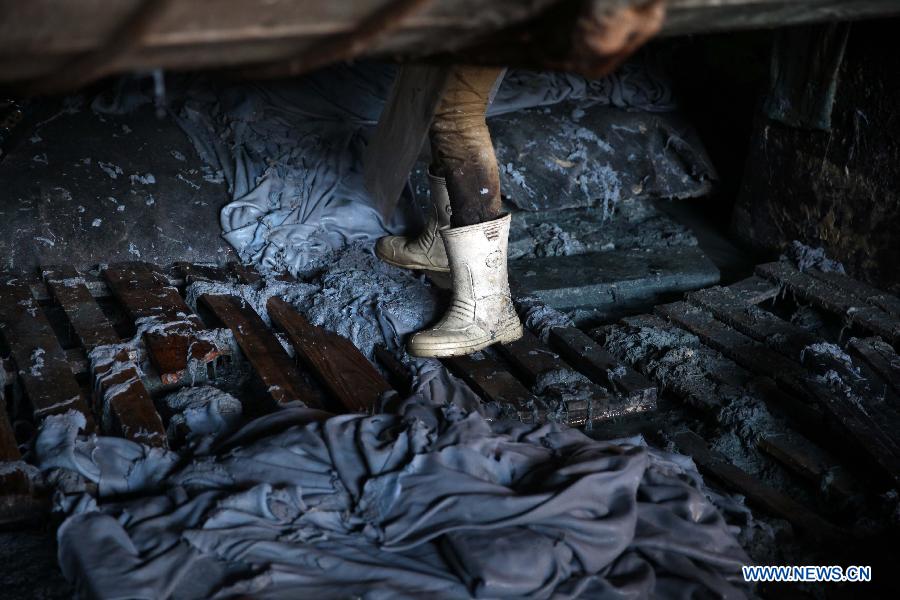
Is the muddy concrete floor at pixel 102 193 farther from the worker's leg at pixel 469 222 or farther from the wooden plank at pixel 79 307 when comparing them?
the worker's leg at pixel 469 222

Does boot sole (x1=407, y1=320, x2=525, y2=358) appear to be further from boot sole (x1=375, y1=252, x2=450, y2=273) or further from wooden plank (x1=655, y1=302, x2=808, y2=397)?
wooden plank (x1=655, y1=302, x2=808, y2=397)

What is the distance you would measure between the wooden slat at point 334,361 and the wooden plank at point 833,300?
184 cm

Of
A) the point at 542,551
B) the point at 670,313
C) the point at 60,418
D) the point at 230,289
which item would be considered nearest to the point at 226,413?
the point at 60,418

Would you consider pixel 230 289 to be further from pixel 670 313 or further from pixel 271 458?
pixel 670 313

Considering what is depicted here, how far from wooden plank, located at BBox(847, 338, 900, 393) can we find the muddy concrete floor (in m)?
2.59

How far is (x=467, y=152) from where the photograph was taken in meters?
2.87

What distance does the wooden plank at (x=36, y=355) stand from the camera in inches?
97.5

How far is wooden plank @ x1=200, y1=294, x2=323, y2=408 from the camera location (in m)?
2.67

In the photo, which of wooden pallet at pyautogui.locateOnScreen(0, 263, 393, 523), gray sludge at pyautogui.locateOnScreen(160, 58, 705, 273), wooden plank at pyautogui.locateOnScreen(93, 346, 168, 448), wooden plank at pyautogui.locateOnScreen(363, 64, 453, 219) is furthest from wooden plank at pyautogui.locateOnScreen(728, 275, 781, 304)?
wooden plank at pyautogui.locateOnScreen(93, 346, 168, 448)

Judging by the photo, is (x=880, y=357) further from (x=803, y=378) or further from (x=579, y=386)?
(x=579, y=386)

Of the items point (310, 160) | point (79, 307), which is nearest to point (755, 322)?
point (310, 160)

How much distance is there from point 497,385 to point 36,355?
5.04ft

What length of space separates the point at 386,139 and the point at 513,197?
0.93 meters

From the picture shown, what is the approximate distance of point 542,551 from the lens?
1783mm
